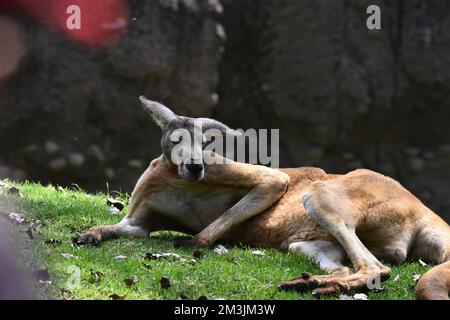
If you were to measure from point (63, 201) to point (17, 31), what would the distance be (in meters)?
4.67

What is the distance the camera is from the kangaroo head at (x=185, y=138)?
6109 mm

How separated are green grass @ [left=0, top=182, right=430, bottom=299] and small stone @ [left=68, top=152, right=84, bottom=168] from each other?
4.52m

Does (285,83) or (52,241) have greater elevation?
(285,83)

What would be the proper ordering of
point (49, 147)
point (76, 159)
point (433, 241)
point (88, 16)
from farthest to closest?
point (88, 16) < point (76, 159) < point (49, 147) < point (433, 241)

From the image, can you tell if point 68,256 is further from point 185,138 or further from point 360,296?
point 360,296

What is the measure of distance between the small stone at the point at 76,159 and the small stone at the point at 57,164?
0.33ft

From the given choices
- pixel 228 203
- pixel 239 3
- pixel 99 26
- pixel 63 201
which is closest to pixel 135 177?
pixel 99 26

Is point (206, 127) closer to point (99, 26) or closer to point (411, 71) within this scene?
point (99, 26)

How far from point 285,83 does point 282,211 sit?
633cm

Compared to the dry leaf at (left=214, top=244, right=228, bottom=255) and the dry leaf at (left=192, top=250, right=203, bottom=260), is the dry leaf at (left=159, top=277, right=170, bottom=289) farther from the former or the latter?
the dry leaf at (left=214, top=244, right=228, bottom=255)

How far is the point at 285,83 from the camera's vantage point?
12656 mm

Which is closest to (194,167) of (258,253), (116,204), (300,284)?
(258,253)

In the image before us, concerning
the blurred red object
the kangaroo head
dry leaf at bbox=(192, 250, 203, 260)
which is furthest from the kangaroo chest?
the blurred red object

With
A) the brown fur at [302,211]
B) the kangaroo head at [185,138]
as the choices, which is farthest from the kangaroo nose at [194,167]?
the brown fur at [302,211]
